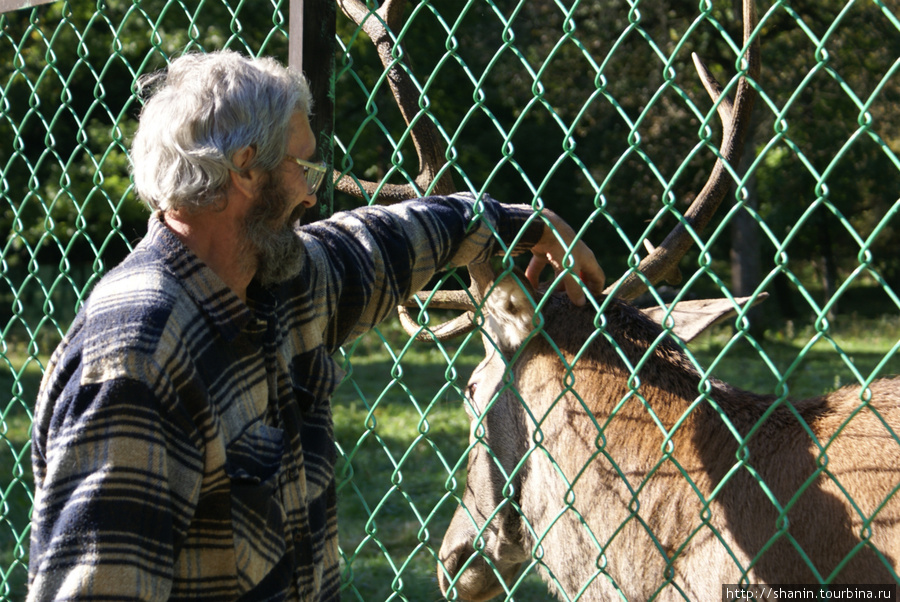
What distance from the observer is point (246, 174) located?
1.86 metres

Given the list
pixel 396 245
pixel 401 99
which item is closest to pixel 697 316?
pixel 396 245

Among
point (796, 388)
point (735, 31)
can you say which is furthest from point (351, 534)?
point (735, 31)

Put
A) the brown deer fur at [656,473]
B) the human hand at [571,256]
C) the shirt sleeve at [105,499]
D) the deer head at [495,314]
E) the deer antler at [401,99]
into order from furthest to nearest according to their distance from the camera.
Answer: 1. the deer antler at [401,99]
2. the deer head at [495,314]
3. the human hand at [571,256]
4. the brown deer fur at [656,473]
5. the shirt sleeve at [105,499]

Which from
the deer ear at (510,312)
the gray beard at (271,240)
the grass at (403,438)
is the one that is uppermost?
the gray beard at (271,240)

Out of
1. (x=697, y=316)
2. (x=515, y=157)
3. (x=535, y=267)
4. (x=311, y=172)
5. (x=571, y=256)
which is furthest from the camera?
(x=515, y=157)

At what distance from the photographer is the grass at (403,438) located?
2697 millimetres

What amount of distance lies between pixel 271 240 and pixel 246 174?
15 cm

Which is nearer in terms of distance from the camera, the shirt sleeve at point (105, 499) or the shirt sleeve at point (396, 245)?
the shirt sleeve at point (105, 499)

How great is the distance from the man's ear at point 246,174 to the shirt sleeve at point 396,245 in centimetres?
34

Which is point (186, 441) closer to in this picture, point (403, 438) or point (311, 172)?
point (311, 172)

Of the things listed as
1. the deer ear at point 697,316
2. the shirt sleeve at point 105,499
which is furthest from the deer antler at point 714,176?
the shirt sleeve at point 105,499

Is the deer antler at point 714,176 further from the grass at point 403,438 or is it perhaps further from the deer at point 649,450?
the grass at point 403,438

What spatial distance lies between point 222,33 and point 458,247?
11395 mm

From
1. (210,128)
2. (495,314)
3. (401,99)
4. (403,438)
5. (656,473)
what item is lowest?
(403,438)
